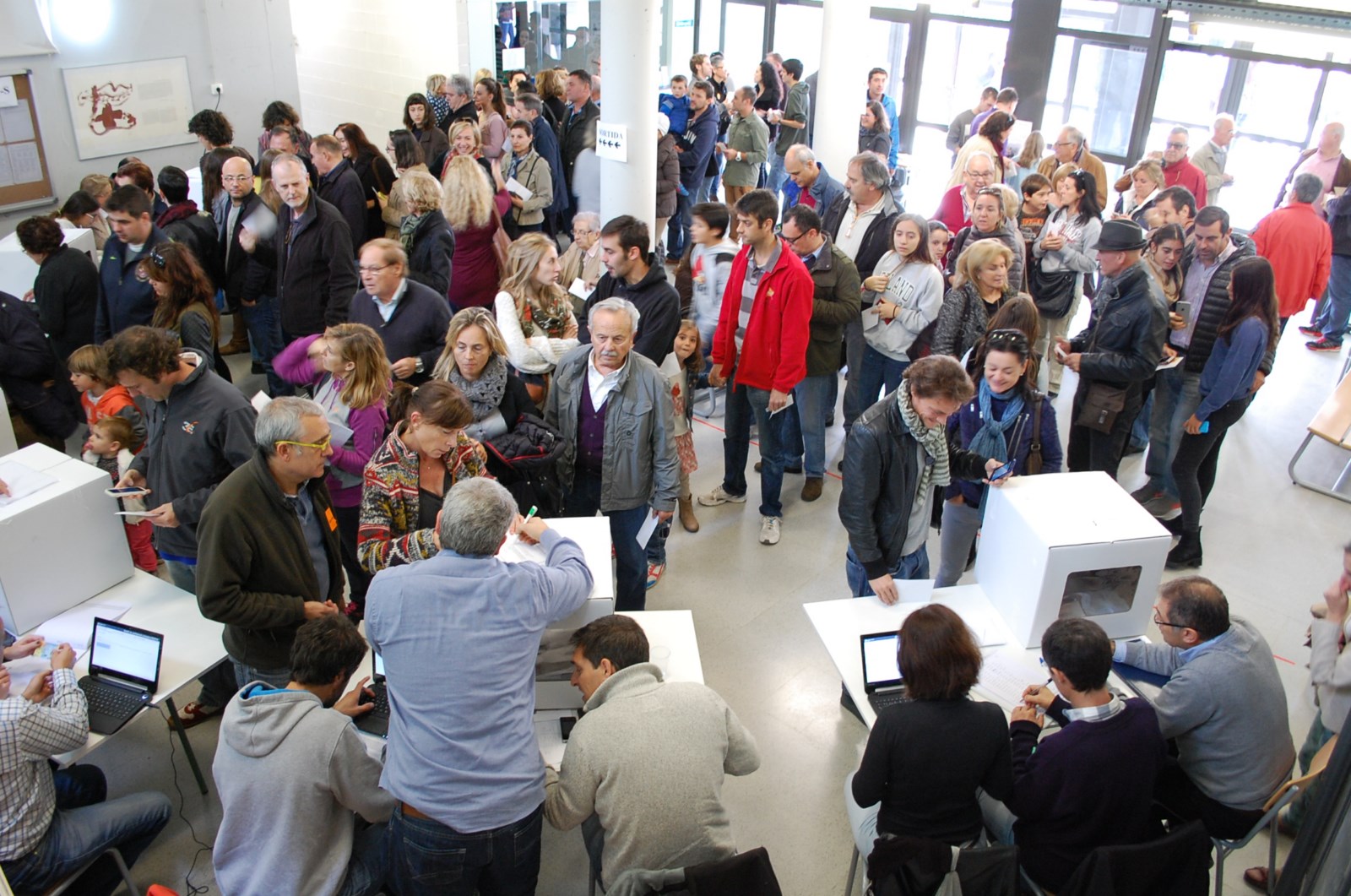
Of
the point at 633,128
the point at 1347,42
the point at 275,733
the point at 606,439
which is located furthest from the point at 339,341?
the point at 1347,42

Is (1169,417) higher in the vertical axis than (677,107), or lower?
lower

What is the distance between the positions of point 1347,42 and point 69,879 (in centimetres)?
1038

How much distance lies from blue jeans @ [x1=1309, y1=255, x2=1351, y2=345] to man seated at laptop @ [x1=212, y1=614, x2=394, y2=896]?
24.5 feet

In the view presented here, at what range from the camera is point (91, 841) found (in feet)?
8.85

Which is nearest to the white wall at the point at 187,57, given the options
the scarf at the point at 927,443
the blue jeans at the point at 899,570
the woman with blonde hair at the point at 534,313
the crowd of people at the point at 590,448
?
the crowd of people at the point at 590,448

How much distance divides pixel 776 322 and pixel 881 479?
135cm

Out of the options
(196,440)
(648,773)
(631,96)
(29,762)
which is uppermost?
(631,96)

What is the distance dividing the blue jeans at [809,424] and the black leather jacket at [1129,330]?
122 cm

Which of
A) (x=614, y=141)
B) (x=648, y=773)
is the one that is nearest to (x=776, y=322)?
(x=614, y=141)

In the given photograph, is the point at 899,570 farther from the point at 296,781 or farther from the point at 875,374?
the point at 296,781

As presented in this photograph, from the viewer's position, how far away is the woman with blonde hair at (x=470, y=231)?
534cm

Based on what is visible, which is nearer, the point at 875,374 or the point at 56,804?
the point at 56,804

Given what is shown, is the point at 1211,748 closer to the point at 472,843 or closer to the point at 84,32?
the point at 472,843

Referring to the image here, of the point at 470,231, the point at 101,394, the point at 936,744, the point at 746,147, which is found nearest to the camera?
the point at 936,744
